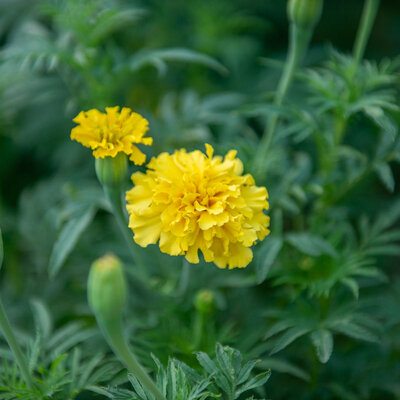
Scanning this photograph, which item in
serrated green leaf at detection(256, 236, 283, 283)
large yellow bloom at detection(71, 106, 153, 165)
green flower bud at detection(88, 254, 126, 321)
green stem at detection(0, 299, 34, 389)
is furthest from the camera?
serrated green leaf at detection(256, 236, 283, 283)

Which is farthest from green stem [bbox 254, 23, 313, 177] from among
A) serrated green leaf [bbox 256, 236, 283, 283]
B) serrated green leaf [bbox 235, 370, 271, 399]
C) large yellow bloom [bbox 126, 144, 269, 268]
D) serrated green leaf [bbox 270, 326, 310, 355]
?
serrated green leaf [bbox 235, 370, 271, 399]

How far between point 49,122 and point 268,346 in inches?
49.0

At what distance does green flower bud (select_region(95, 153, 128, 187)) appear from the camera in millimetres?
1061

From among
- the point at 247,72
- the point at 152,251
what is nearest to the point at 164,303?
the point at 152,251

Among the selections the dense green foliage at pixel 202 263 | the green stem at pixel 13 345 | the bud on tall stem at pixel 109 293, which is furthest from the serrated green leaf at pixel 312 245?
the green stem at pixel 13 345

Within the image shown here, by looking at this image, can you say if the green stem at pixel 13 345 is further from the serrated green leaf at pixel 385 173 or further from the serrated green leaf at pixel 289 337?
the serrated green leaf at pixel 385 173

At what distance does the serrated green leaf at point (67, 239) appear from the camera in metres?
1.23

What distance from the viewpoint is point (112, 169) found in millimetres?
1063

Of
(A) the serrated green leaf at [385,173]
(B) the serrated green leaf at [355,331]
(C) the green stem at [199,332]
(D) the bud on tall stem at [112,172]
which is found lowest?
(C) the green stem at [199,332]

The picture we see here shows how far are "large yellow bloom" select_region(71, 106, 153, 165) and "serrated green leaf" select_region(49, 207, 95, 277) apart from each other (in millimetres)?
316

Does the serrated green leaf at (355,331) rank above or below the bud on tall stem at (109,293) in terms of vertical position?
below

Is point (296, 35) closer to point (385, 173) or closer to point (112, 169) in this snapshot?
point (385, 173)

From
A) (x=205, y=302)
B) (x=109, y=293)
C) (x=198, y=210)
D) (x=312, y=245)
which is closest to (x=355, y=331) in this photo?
(x=312, y=245)

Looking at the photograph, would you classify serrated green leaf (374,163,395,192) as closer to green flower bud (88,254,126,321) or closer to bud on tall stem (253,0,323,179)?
bud on tall stem (253,0,323,179)
